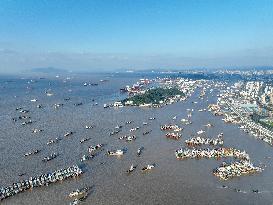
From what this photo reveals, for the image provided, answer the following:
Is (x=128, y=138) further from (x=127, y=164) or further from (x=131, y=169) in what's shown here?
(x=131, y=169)

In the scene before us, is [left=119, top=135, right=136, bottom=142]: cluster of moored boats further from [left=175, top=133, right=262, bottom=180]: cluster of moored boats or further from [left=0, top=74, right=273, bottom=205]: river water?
[left=175, top=133, right=262, bottom=180]: cluster of moored boats

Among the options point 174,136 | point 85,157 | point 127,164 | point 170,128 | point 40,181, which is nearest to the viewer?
point 40,181

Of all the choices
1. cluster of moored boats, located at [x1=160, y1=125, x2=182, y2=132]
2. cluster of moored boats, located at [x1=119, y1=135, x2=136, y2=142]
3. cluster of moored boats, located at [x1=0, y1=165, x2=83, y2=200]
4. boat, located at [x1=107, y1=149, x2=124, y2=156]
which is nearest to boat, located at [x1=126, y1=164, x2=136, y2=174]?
boat, located at [x1=107, y1=149, x2=124, y2=156]

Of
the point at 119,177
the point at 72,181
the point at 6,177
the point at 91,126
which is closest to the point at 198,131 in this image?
the point at 91,126

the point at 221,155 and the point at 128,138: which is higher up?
the point at 128,138

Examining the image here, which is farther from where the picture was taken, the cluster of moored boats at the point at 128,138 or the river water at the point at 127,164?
the cluster of moored boats at the point at 128,138

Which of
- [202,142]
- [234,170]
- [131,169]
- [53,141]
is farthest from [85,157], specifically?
[234,170]

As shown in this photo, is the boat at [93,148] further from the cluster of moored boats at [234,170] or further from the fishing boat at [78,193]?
the cluster of moored boats at [234,170]

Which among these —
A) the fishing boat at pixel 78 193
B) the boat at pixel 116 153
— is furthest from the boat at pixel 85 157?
the fishing boat at pixel 78 193

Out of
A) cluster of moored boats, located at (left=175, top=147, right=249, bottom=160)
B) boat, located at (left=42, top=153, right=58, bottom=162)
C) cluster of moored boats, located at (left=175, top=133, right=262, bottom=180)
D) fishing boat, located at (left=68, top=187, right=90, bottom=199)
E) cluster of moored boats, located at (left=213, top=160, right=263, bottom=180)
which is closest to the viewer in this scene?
fishing boat, located at (left=68, top=187, right=90, bottom=199)
